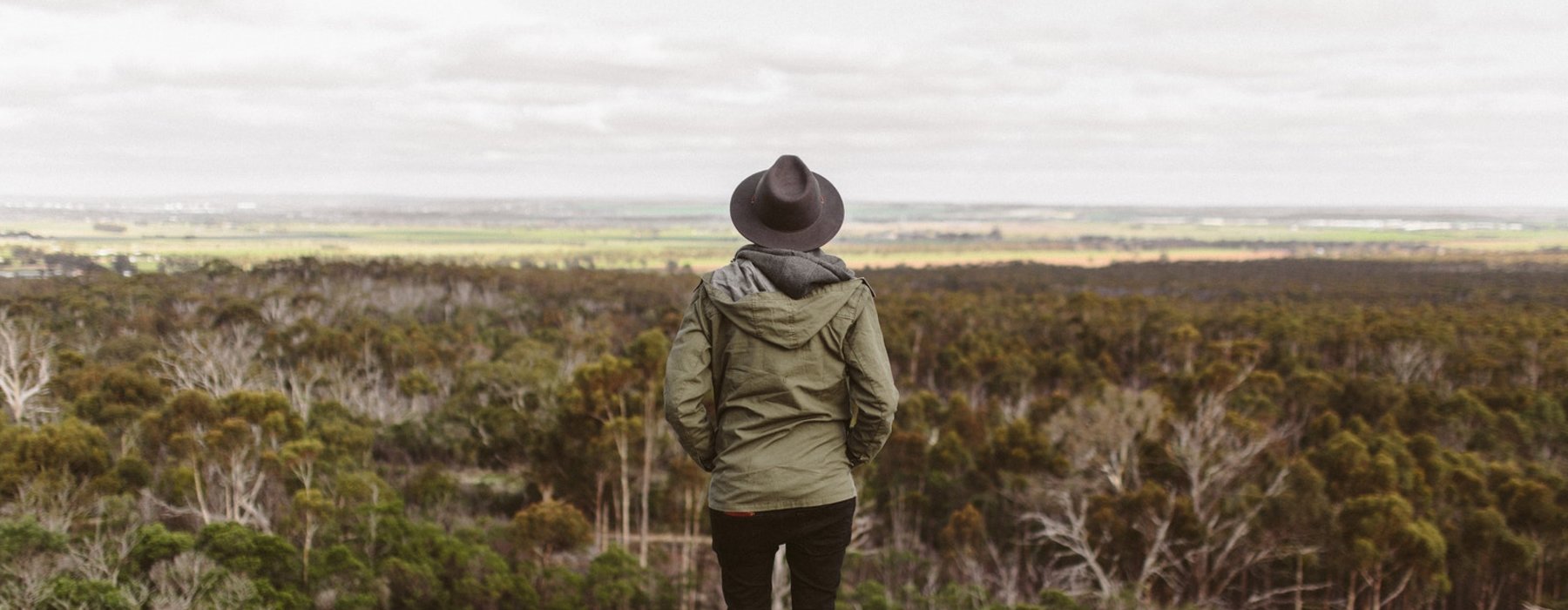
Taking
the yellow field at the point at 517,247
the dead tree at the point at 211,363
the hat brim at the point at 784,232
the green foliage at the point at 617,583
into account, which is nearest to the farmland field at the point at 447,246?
the yellow field at the point at 517,247

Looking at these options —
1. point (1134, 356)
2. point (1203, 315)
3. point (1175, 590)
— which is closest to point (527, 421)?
point (1175, 590)

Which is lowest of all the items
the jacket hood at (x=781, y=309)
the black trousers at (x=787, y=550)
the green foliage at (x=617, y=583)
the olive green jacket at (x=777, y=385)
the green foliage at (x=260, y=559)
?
the green foliage at (x=617, y=583)

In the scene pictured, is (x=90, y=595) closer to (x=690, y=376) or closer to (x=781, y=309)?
(x=690, y=376)

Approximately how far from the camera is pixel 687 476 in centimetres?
2986

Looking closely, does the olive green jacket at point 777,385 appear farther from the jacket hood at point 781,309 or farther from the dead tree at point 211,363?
the dead tree at point 211,363

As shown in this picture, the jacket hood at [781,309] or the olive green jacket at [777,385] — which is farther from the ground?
the jacket hood at [781,309]

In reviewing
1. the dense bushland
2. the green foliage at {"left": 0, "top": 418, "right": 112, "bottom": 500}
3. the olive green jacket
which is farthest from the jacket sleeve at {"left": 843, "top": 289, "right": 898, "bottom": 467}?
the green foliage at {"left": 0, "top": 418, "right": 112, "bottom": 500}

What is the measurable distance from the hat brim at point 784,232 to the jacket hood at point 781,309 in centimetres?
17

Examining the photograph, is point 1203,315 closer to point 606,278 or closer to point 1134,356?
point 1134,356

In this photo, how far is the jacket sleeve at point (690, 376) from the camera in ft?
10.6

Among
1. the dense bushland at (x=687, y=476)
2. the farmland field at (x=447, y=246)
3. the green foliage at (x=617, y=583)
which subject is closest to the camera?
the green foliage at (x=617, y=583)

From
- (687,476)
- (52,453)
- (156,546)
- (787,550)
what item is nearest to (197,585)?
(156,546)

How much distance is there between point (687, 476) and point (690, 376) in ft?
88.9

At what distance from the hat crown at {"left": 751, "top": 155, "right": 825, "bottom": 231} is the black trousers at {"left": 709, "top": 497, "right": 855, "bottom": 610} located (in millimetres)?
868
